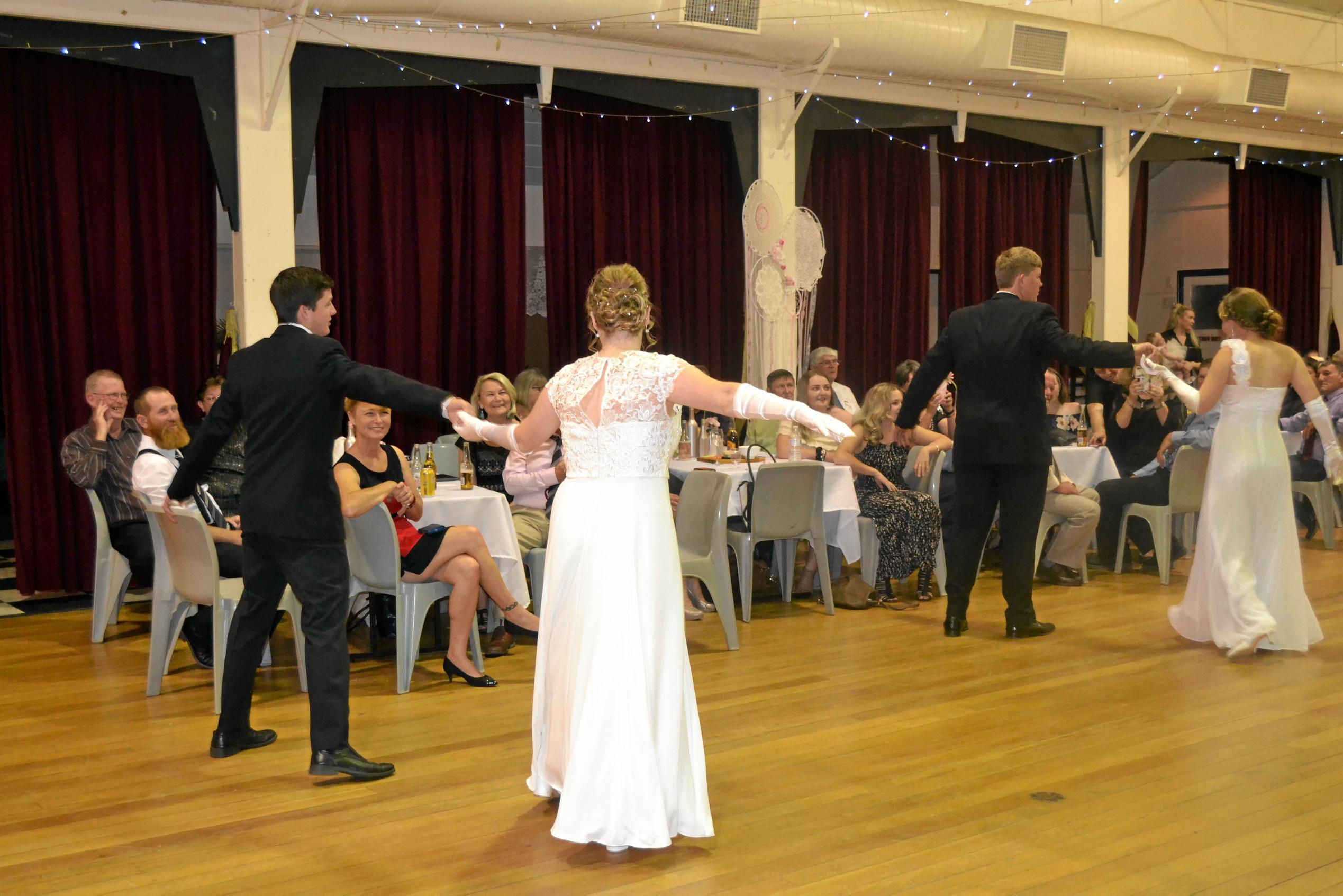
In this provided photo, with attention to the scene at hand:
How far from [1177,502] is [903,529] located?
177 centimetres

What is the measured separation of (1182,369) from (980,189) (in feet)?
7.73

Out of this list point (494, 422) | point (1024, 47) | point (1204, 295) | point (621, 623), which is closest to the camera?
point (621, 623)

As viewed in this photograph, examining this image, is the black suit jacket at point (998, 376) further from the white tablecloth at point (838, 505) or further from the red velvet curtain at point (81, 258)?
the red velvet curtain at point (81, 258)

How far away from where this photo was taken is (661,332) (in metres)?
8.70

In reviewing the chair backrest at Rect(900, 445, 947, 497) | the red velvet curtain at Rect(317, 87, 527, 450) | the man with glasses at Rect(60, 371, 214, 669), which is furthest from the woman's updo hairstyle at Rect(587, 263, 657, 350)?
the red velvet curtain at Rect(317, 87, 527, 450)

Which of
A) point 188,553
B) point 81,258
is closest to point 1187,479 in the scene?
point 188,553

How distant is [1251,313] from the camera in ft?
17.1

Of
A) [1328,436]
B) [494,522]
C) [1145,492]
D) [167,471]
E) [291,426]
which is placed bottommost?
[1145,492]

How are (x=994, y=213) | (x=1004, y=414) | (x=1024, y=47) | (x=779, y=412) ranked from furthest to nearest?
(x=994, y=213), (x=1024, y=47), (x=1004, y=414), (x=779, y=412)

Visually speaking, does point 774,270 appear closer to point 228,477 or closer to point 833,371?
point 833,371

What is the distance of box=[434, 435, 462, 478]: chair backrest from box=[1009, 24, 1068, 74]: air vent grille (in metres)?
4.77

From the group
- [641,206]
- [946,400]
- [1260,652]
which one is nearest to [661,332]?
[641,206]

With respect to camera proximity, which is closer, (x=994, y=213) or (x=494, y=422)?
(x=494, y=422)

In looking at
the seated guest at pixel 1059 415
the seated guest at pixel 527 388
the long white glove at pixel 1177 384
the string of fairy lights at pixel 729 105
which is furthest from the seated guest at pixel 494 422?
the seated guest at pixel 1059 415
